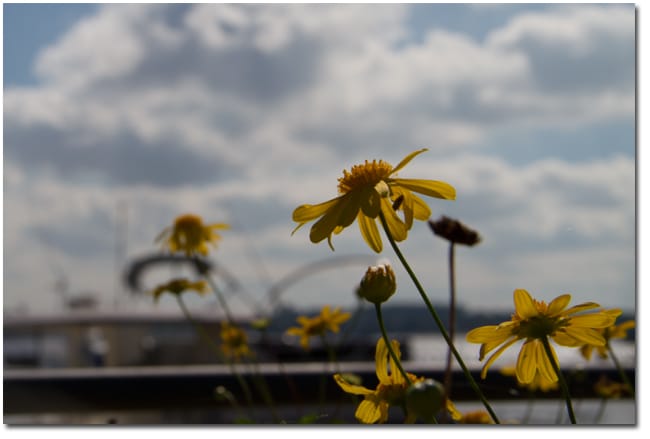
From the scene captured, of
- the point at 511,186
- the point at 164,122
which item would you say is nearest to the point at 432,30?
the point at 511,186

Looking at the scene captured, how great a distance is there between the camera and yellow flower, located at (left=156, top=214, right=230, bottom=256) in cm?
147

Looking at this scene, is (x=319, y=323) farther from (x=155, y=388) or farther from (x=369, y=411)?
(x=155, y=388)

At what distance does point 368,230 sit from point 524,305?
0.15 m

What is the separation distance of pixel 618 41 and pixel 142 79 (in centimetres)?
158

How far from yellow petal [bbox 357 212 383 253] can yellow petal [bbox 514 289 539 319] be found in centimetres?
13

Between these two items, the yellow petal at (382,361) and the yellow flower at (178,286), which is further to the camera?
the yellow flower at (178,286)

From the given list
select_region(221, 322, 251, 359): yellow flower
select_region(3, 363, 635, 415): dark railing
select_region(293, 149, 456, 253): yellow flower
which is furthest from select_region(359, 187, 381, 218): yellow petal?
select_region(3, 363, 635, 415): dark railing

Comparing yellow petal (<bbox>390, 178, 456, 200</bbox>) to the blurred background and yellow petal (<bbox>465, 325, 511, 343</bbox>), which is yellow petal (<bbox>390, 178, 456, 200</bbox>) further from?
the blurred background

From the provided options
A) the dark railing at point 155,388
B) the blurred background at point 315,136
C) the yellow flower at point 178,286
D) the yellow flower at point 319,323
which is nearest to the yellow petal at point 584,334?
the yellow flower at point 319,323

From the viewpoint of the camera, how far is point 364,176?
2.24ft

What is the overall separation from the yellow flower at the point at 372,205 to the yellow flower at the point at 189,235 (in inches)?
32.0

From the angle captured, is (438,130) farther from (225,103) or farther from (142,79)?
(142,79)

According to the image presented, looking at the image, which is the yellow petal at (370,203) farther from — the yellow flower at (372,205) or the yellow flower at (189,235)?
the yellow flower at (189,235)

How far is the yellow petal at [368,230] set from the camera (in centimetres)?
65
